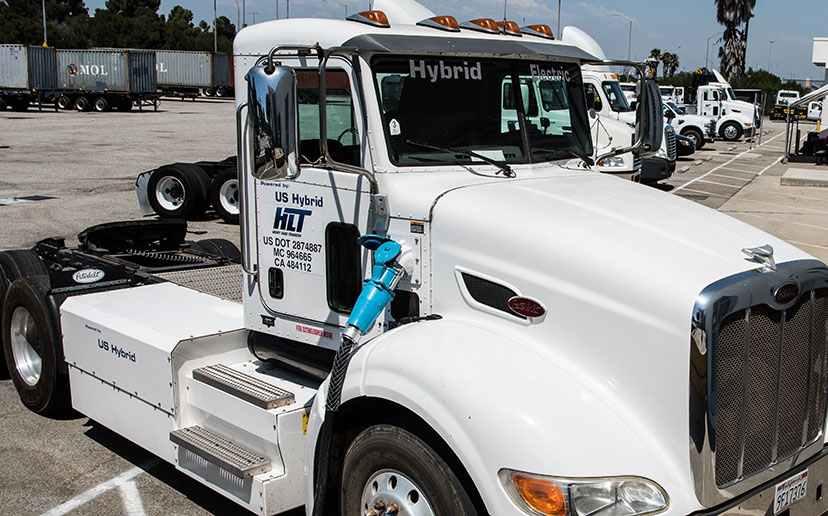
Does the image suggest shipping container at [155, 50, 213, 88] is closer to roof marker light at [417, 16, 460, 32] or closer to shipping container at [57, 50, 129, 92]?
shipping container at [57, 50, 129, 92]

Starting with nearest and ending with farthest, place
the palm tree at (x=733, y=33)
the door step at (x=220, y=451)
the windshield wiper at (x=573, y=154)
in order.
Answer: the door step at (x=220, y=451) < the windshield wiper at (x=573, y=154) < the palm tree at (x=733, y=33)

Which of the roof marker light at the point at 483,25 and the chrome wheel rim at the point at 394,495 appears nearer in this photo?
the chrome wheel rim at the point at 394,495

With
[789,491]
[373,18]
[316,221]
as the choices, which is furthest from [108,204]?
[789,491]

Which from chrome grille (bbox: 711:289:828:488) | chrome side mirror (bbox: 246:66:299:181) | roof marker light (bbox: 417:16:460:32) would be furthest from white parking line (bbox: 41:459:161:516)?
chrome grille (bbox: 711:289:828:488)

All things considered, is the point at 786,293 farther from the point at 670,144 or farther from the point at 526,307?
the point at 670,144

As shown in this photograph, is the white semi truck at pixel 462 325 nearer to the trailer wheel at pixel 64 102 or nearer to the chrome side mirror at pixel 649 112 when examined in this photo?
the chrome side mirror at pixel 649 112

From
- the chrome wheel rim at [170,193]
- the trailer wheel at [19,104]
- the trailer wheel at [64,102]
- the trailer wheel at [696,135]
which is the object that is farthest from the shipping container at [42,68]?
the chrome wheel rim at [170,193]

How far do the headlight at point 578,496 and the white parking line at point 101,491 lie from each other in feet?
9.04

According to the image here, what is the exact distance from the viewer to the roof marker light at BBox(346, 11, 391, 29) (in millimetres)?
4297

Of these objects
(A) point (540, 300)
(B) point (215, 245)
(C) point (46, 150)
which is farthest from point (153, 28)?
(A) point (540, 300)

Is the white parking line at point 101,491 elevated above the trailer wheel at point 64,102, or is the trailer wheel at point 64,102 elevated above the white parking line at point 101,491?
the trailer wheel at point 64,102

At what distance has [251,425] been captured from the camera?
4406 mm

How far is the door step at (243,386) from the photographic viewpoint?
172 inches

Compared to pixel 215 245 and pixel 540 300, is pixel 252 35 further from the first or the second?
pixel 215 245
